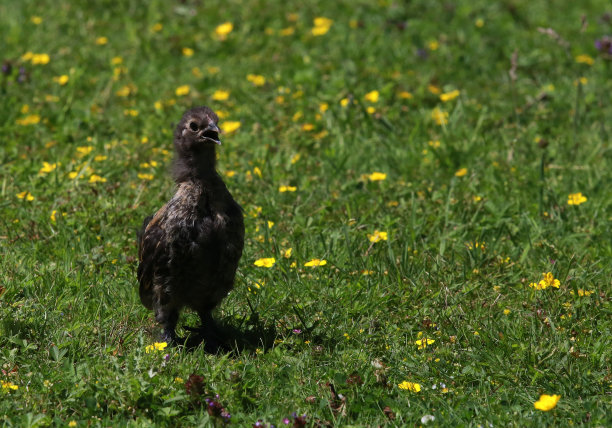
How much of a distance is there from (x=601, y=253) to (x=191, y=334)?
3.07 meters

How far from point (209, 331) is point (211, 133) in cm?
123

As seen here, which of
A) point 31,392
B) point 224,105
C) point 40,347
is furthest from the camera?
point 224,105

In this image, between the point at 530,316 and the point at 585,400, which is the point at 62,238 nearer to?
the point at 530,316

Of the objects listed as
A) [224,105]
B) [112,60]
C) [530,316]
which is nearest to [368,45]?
[224,105]

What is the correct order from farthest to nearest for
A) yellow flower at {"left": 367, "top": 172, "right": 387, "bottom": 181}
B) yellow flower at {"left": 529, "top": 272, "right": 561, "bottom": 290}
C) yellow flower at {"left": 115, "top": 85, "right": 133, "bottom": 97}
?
yellow flower at {"left": 115, "top": 85, "right": 133, "bottom": 97} < yellow flower at {"left": 367, "top": 172, "right": 387, "bottom": 181} < yellow flower at {"left": 529, "top": 272, "right": 561, "bottom": 290}

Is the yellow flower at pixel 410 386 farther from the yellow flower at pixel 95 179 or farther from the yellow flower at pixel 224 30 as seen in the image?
the yellow flower at pixel 224 30

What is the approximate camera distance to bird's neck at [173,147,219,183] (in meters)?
5.38

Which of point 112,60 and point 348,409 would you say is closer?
point 348,409

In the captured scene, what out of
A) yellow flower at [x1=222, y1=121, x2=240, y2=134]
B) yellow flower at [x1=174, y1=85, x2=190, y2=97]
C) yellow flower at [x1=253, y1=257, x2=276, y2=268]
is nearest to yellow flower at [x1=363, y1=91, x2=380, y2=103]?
yellow flower at [x1=222, y1=121, x2=240, y2=134]

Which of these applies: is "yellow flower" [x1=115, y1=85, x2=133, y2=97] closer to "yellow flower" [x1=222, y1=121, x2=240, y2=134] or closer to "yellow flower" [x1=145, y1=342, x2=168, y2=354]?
"yellow flower" [x1=222, y1=121, x2=240, y2=134]

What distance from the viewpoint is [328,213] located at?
7.16 m

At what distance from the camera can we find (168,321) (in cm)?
545

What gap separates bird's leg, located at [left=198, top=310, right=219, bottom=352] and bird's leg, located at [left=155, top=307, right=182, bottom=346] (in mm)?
170

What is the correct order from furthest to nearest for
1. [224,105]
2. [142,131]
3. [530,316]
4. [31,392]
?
[224,105]
[142,131]
[530,316]
[31,392]
